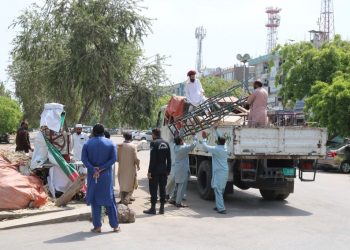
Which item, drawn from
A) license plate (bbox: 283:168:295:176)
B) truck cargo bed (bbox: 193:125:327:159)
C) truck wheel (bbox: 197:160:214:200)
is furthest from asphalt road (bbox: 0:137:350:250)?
truck cargo bed (bbox: 193:125:327:159)

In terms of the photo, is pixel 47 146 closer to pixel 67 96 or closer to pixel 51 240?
pixel 51 240

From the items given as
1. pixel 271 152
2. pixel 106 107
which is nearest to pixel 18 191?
pixel 271 152

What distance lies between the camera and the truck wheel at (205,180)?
12.7 m

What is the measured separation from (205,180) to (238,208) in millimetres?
1505

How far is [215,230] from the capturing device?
355 inches

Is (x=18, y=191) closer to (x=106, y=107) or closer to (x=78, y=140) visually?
(x=78, y=140)

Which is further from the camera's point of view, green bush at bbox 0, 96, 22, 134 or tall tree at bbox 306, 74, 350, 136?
green bush at bbox 0, 96, 22, 134

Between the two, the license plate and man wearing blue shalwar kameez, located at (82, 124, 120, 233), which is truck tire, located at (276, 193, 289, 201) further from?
man wearing blue shalwar kameez, located at (82, 124, 120, 233)

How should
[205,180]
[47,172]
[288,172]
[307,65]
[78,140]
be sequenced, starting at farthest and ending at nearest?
1. [307,65]
2. [78,140]
3. [205,180]
4. [288,172]
5. [47,172]

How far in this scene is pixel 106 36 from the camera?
1510 centimetres

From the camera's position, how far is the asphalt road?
779 cm

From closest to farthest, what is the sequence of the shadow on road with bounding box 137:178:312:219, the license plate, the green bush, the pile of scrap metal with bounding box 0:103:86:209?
the pile of scrap metal with bounding box 0:103:86:209, the shadow on road with bounding box 137:178:312:219, the license plate, the green bush

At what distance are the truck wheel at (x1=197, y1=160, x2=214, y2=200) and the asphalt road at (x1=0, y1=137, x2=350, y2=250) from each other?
282mm

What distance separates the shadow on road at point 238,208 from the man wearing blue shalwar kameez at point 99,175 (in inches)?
71.3
